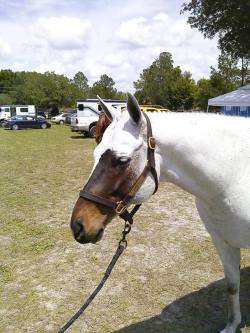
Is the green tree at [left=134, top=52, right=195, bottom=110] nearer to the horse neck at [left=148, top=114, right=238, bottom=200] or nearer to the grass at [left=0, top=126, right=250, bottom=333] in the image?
the grass at [left=0, top=126, right=250, bottom=333]

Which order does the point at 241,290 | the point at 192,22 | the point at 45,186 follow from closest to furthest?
the point at 241,290
the point at 45,186
the point at 192,22

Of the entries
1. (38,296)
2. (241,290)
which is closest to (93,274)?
(38,296)

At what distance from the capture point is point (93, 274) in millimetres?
4301

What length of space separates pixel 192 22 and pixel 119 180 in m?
18.2

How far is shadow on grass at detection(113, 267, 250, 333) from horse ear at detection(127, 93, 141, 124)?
2.08m

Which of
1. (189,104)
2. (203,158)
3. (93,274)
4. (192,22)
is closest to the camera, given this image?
(203,158)

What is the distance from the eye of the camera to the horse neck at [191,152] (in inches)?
89.1

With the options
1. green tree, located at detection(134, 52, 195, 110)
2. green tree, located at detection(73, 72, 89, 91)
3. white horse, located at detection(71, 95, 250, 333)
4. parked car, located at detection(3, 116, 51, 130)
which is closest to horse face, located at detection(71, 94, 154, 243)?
white horse, located at detection(71, 95, 250, 333)

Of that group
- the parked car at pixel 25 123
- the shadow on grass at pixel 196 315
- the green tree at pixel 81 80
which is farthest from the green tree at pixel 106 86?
the shadow on grass at pixel 196 315

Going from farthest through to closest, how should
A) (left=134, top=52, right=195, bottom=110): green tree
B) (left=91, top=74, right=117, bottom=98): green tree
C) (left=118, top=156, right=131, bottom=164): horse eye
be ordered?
(left=91, top=74, right=117, bottom=98): green tree, (left=134, top=52, right=195, bottom=110): green tree, (left=118, top=156, right=131, bottom=164): horse eye

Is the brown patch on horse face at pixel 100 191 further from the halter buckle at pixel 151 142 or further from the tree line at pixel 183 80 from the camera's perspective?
the tree line at pixel 183 80

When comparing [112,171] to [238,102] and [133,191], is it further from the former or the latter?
[238,102]

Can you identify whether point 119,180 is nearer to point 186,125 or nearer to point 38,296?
point 186,125

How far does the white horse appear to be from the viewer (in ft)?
6.99
